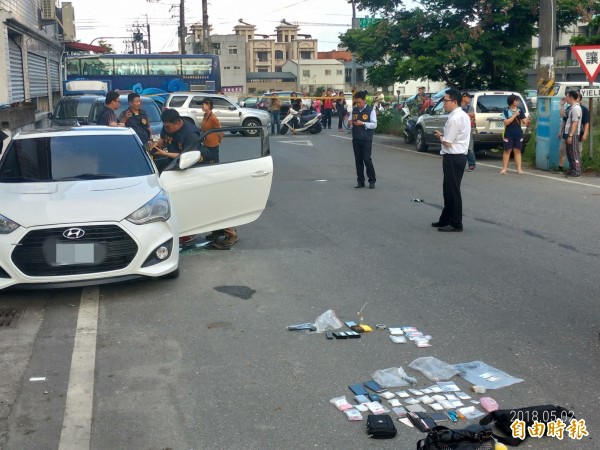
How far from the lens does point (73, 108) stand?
18.5 metres

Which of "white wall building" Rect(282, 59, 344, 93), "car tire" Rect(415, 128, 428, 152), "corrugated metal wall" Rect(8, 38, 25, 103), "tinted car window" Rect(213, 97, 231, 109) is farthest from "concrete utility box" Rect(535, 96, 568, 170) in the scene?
"white wall building" Rect(282, 59, 344, 93)

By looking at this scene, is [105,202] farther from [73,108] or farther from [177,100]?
[177,100]

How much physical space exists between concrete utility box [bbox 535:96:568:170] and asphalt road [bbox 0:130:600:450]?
21.0 feet

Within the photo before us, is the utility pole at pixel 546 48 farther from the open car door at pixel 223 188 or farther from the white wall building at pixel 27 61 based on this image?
the white wall building at pixel 27 61

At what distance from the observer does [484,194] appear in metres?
13.4

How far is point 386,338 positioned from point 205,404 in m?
1.72

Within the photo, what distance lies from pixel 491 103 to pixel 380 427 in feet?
55.8

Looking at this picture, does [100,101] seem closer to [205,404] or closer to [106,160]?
[106,160]

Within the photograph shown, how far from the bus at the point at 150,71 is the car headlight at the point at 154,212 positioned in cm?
3192

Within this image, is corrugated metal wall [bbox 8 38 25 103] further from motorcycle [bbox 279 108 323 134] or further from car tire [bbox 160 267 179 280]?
car tire [bbox 160 267 179 280]

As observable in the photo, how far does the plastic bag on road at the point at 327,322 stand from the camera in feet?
19.5

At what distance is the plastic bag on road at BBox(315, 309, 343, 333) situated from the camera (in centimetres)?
596

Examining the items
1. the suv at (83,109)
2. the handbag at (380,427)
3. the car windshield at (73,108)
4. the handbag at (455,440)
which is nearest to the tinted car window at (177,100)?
the suv at (83,109)

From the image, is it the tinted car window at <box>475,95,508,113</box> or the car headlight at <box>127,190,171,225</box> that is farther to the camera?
the tinted car window at <box>475,95,508,113</box>
